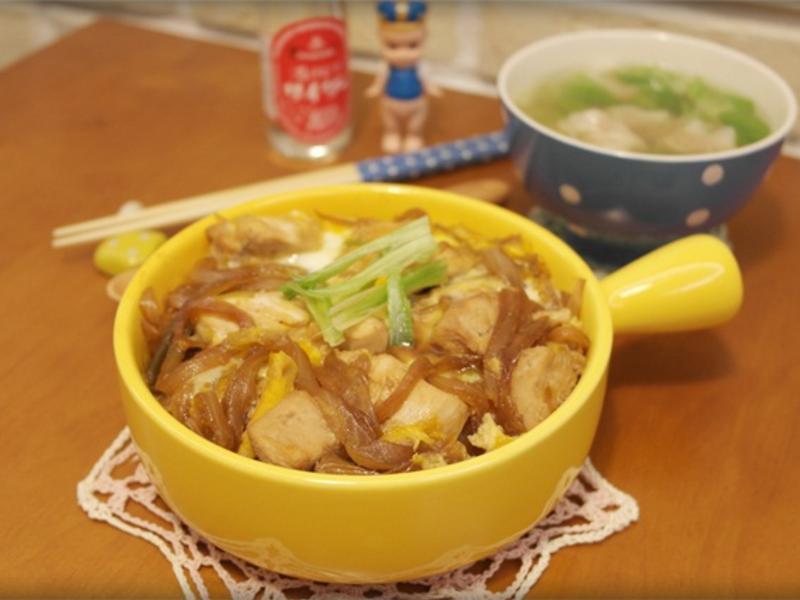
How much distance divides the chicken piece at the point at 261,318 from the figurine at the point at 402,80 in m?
0.54

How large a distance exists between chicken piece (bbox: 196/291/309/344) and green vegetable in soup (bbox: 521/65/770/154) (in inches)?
16.5

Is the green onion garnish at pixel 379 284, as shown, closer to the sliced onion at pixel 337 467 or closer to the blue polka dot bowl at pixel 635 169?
the sliced onion at pixel 337 467

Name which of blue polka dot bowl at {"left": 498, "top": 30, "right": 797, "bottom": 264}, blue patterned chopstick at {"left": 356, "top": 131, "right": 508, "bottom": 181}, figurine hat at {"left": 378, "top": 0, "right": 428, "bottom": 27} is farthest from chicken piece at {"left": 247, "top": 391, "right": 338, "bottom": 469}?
figurine hat at {"left": 378, "top": 0, "right": 428, "bottom": 27}

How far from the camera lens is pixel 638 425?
0.78m

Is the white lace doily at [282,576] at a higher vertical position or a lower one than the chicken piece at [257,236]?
lower

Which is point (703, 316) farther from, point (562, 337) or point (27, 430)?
point (27, 430)

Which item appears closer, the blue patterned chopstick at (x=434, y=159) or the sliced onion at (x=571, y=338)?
the sliced onion at (x=571, y=338)

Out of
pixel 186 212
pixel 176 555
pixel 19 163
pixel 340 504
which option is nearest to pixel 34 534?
pixel 176 555

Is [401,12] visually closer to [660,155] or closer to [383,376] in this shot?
[660,155]

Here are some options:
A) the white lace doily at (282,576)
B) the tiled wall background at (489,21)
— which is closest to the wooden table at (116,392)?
the white lace doily at (282,576)

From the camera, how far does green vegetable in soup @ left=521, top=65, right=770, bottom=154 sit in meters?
0.93

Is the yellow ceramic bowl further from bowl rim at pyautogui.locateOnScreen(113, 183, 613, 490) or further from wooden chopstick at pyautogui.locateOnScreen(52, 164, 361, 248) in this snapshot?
wooden chopstick at pyautogui.locateOnScreen(52, 164, 361, 248)

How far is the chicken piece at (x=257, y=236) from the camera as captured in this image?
2.43ft

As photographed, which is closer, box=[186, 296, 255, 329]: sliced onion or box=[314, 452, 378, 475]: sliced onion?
box=[314, 452, 378, 475]: sliced onion
